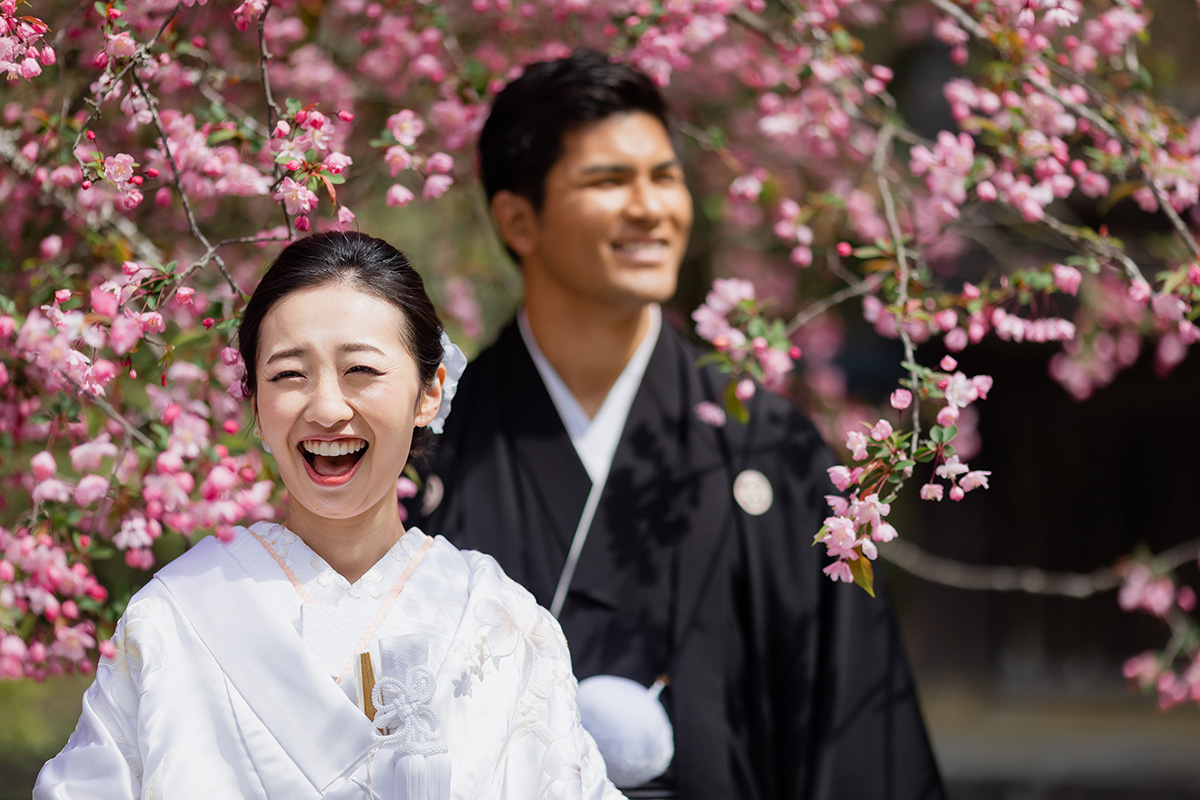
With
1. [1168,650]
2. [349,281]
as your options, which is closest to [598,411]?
[349,281]

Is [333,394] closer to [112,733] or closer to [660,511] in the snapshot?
[112,733]

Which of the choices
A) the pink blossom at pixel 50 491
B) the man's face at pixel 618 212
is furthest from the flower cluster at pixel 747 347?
the pink blossom at pixel 50 491

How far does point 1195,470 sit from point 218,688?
7399 millimetres

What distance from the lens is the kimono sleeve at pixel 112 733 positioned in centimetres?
181

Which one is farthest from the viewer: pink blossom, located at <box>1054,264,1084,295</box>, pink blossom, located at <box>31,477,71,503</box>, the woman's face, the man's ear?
the man's ear

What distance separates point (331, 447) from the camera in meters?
1.96

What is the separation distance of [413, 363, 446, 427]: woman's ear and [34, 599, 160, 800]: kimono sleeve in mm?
554

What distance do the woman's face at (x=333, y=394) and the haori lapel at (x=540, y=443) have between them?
963 millimetres

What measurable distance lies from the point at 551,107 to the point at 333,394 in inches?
53.2

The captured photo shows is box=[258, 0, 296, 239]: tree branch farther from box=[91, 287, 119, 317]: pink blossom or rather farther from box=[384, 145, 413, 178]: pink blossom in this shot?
box=[91, 287, 119, 317]: pink blossom

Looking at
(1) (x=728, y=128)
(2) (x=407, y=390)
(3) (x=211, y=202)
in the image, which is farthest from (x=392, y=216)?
(2) (x=407, y=390)

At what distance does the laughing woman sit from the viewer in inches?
72.2

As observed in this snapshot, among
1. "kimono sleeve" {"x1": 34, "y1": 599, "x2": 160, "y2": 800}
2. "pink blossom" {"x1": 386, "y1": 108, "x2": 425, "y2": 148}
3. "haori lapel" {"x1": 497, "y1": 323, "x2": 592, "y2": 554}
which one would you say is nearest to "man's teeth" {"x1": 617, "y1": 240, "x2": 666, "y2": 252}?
"haori lapel" {"x1": 497, "y1": 323, "x2": 592, "y2": 554}

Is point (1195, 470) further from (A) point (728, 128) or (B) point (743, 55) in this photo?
(B) point (743, 55)
